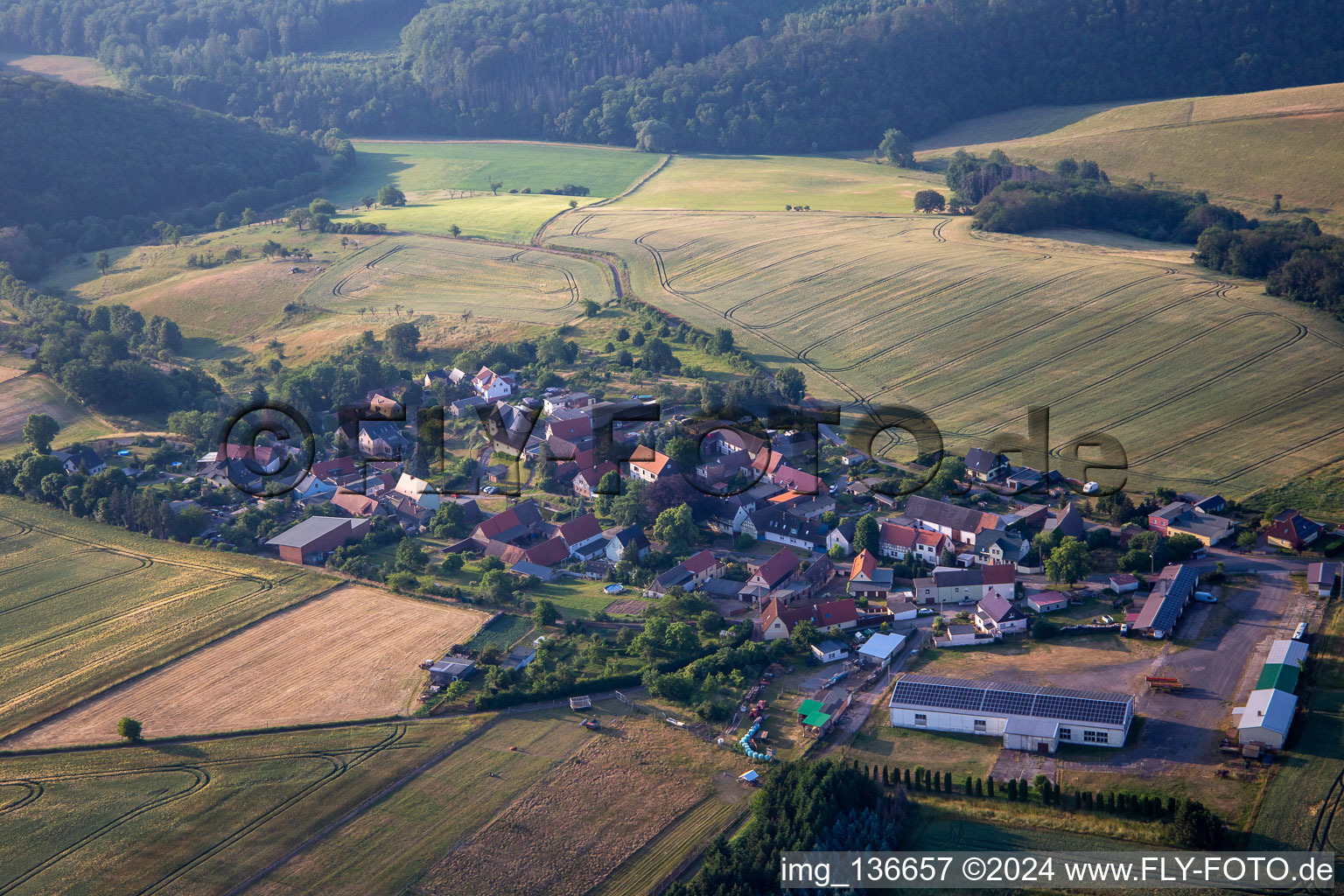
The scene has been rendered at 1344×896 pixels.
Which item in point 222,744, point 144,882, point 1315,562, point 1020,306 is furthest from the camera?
point 1020,306

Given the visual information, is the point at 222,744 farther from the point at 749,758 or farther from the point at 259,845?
the point at 749,758

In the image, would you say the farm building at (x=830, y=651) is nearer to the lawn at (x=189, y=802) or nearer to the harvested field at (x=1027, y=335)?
the lawn at (x=189, y=802)

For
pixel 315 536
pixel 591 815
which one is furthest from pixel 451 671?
pixel 315 536

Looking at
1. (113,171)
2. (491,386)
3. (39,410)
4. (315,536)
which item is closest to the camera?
(315,536)

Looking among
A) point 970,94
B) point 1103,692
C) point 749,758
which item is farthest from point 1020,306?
point 970,94

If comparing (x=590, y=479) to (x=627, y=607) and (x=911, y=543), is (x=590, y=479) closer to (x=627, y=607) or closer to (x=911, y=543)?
(x=627, y=607)

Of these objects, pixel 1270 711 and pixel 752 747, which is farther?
pixel 752 747
